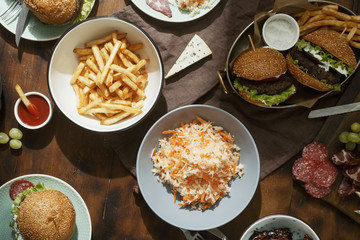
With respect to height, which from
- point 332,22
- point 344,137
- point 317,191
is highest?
point 332,22

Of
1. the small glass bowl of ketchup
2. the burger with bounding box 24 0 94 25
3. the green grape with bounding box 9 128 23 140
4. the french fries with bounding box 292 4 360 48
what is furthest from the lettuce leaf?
the green grape with bounding box 9 128 23 140

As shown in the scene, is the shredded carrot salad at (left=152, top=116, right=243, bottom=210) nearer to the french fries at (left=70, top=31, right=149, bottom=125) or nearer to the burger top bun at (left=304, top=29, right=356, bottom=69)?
the french fries at (left=70, top=31, right=149, bottom=125)

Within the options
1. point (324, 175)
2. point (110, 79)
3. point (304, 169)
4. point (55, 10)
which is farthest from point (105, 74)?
point (324, 175)

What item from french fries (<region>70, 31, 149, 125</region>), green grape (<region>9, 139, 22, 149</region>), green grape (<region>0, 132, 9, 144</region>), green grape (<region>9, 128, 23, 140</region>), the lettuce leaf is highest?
the lettuce leaf

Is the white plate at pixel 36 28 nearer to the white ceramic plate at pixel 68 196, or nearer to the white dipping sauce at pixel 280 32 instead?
the white ceramic plate at pixel 68 196

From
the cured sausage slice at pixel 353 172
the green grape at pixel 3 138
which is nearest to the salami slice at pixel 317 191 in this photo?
the cured sausage slice at pixel 353 172

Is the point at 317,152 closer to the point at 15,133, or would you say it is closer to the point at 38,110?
the point at 38,110
